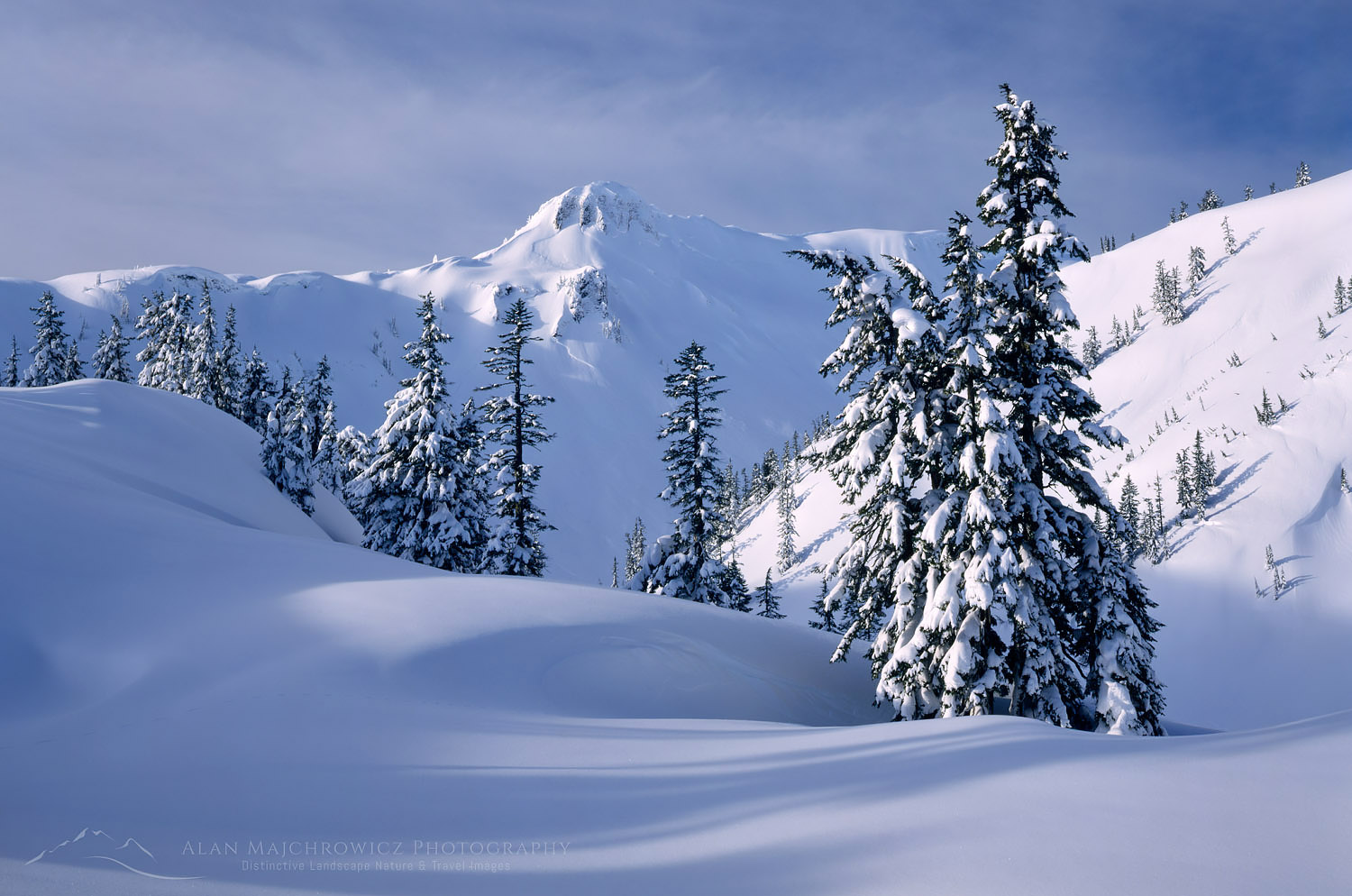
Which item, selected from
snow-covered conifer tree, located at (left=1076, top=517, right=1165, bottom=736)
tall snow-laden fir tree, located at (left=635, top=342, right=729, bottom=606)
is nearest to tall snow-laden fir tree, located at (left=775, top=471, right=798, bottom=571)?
tall snow-laden fir tree, located at (left=635, top=342, right=729, bottom=606)

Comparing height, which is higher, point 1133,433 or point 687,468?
point 1133,433

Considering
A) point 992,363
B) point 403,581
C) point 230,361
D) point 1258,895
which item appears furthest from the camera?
point 230,361

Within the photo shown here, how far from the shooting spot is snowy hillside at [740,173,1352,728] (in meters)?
66.9

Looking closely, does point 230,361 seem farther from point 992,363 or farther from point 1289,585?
point 1289,585

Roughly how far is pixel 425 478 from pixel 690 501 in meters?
11.1

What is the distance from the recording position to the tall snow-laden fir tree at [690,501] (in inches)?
1043

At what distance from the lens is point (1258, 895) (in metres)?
3.58

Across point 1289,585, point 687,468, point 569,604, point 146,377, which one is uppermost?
point 146,377

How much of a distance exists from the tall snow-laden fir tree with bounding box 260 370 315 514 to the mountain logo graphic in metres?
32.1

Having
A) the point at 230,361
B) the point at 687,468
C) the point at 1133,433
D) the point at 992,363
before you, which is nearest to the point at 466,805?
the point at 992,363

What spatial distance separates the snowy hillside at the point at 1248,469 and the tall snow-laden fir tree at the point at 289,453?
147 feet

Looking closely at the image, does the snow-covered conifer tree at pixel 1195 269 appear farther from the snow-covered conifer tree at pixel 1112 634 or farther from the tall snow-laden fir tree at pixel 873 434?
the tall snow-laden fir tree at pixel 873 434

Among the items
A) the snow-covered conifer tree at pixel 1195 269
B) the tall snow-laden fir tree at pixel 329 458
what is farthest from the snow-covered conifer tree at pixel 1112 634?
the snow-covered conifer tree at pixel 1195 269

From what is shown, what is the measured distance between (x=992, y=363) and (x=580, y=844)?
42.5ft
